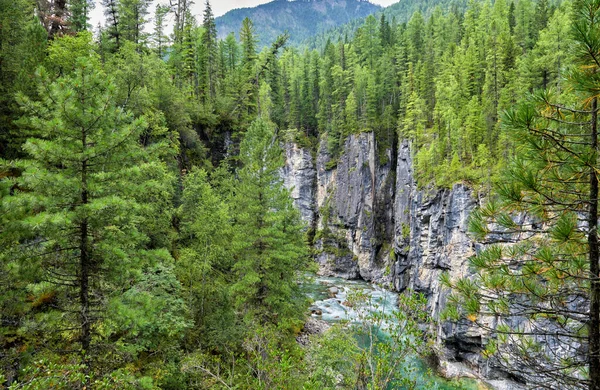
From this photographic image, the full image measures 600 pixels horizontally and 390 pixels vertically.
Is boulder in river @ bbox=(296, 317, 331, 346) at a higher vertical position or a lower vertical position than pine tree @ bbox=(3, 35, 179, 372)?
lower

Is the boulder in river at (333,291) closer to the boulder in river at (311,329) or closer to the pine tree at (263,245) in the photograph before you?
the boulder in river at (311,329)

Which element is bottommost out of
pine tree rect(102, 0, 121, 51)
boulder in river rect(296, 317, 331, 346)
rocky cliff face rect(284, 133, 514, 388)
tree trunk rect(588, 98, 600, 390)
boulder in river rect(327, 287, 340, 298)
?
boulder in river rect(327, 287, 340, 298)

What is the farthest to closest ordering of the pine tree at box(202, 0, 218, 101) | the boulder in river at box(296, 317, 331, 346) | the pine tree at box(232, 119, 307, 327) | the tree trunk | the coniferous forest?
the pine tree at box(202, 0, 218, 101)
the boulder in river at box(296, 317, 331, 346)
the pine tree at box(232, 119, 307, 327)
the coniferous forest
the tree trunk

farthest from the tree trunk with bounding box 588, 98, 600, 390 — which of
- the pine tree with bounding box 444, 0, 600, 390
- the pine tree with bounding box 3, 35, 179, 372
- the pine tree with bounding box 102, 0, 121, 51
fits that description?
the pine tree with bounding box 102, 0, 121, 51

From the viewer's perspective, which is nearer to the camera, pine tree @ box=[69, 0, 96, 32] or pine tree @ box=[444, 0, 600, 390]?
pine tree @ box=[444, 0, 600, 390]

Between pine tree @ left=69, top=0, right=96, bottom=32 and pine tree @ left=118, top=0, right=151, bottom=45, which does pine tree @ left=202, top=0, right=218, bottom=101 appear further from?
pine tree @ left=69, top=0, right=96, bottom=32

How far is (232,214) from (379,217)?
3004 cm

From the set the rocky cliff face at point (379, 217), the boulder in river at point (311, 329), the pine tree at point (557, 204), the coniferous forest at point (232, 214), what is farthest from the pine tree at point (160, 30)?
the pine tree at point (557, 204)

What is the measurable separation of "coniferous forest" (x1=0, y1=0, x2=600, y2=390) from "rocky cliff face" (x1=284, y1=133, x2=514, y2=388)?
2026 mm

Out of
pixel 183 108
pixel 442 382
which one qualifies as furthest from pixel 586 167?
pixel 183 108

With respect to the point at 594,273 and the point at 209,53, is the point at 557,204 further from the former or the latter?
the point at 209,53

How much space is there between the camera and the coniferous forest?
4.11m

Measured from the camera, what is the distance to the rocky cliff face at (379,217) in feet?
80.8

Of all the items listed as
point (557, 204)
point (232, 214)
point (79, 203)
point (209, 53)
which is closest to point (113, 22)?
point (209, 53)
